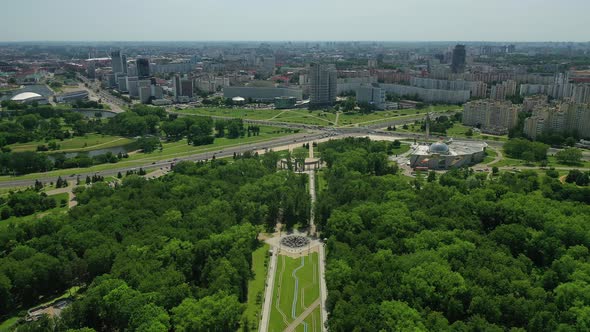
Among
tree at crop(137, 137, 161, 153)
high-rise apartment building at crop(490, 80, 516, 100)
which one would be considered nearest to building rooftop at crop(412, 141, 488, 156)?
tree at crop(137, 137, 161, 153)

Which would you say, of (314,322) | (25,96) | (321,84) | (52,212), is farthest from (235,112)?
(314,322)

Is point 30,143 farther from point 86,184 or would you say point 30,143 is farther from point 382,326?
point 382,326

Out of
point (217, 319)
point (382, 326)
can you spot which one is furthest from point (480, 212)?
point (217, 319)

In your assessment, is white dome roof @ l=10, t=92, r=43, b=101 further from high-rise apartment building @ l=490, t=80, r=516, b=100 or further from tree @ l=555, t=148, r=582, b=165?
high-rise apartment building @ l=490, t=80, r=516, b=100

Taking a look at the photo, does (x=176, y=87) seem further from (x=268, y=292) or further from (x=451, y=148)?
(x=268, y=292)

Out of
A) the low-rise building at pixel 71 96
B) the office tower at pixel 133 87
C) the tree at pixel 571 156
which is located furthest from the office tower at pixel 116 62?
the tree at pixel 571 156
